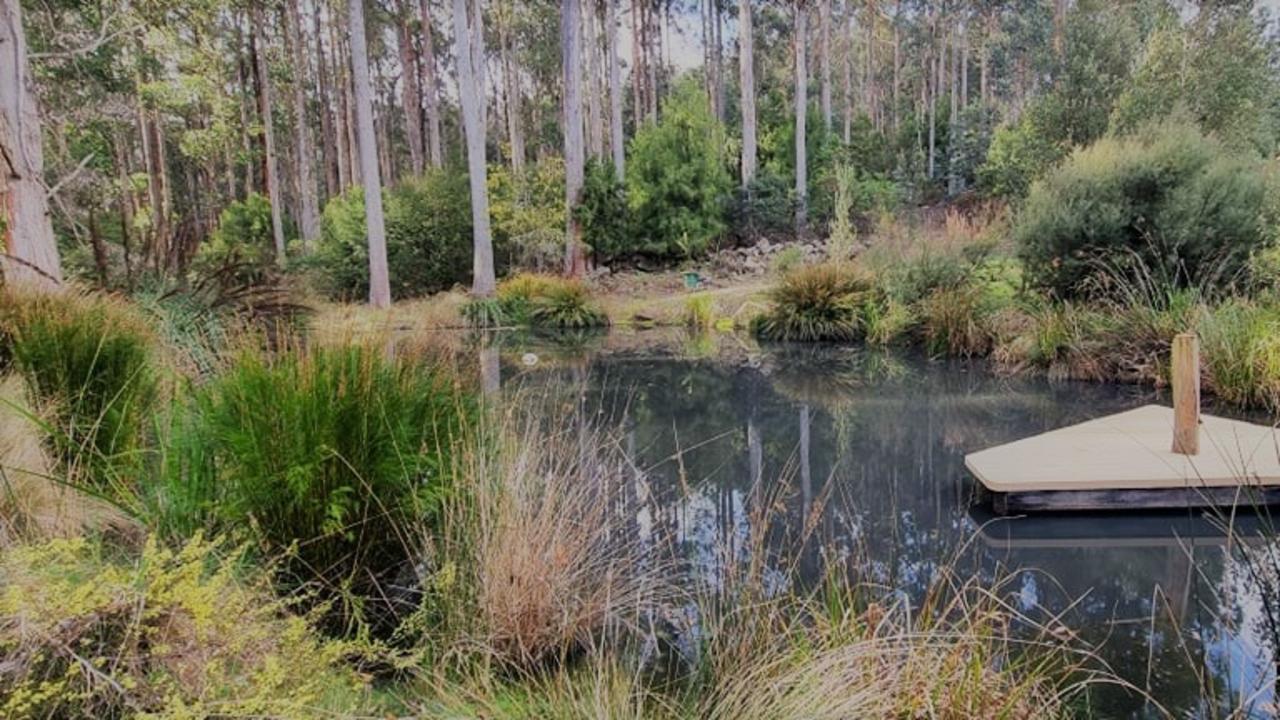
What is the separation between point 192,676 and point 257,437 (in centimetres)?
73

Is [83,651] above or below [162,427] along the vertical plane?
below

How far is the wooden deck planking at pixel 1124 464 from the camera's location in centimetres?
331

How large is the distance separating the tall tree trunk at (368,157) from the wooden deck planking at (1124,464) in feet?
35.5

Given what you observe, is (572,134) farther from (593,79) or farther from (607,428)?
(607,428)

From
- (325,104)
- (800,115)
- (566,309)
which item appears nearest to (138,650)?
(566,309)

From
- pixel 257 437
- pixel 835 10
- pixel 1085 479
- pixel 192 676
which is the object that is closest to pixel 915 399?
pixel 1085 479

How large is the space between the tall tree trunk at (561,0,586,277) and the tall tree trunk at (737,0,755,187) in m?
3.85

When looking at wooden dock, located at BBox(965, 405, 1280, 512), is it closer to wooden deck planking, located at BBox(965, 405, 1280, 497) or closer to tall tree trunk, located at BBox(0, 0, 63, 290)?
wooden deck planking, located at BBox(965, 405, 1280, 497)

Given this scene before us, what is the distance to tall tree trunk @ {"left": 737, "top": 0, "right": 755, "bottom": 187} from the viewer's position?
1664 centimetres

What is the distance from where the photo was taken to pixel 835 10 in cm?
2769

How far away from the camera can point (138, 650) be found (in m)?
1.42

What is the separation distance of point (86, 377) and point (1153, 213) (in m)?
7.50

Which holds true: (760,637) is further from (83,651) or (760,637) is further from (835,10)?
(835,10)

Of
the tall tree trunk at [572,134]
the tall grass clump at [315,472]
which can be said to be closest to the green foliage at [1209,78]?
the tall tree trunk at [572,134]
